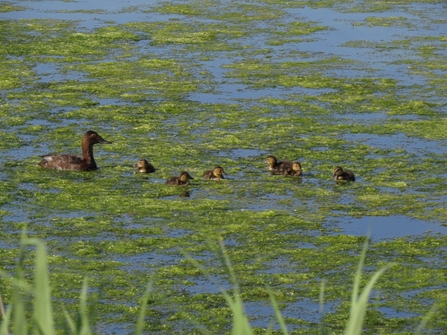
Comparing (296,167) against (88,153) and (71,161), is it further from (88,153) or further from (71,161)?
(71,161)

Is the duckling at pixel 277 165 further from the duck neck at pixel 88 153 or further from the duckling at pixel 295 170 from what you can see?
the duck neck at pixel 88 153

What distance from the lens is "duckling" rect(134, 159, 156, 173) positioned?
8.46 m

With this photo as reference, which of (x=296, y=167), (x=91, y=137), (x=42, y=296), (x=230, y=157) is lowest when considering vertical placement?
(x=230, y=157)

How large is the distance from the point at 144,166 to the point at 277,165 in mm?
1139

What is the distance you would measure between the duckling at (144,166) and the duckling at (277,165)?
3.40 feet

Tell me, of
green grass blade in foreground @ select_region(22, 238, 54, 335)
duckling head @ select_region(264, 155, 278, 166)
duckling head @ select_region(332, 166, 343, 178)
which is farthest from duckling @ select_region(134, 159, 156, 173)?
green grass blade in foreground @ select_region(22, 238, 54, 335)

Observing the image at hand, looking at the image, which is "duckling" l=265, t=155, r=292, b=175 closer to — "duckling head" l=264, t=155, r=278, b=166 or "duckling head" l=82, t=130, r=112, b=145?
"duckling head" l=264, t=155, r=278, b=166

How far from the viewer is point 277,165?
8547 millimetres

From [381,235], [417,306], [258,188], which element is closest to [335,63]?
[258,188]

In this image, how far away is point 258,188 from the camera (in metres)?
8.31

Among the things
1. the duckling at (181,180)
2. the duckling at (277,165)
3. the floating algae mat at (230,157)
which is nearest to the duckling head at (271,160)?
the duckling at (277,165)

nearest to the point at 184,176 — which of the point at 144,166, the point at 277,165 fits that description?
the point at 144,166

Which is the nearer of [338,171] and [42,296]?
[42,296]

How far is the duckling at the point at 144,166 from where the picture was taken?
333 inches
